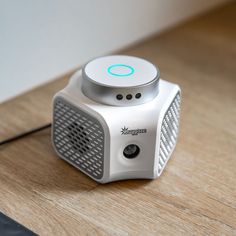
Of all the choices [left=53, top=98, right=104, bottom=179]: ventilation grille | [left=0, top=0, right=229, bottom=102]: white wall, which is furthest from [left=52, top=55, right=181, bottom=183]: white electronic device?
[left=0, top=0, right=229, bottom=102]: white wall

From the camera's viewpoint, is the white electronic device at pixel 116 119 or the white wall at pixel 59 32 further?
the white wall at pixel 59 32

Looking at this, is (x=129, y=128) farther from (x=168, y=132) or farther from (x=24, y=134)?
(x=24, y=134)

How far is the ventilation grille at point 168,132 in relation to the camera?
771 mm

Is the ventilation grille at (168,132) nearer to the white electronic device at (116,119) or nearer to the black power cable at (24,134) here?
the white electronic device at (116,119)

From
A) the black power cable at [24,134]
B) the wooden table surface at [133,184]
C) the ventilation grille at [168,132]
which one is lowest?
the wooden table surface at [133,184]

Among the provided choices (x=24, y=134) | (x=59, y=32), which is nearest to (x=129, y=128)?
(x=24, y=134)

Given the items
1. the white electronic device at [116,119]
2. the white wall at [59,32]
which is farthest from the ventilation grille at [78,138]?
the white wall at [59,32]

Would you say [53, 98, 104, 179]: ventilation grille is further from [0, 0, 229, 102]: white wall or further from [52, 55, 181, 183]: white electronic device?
[0, 0, 229, 102]: white wall

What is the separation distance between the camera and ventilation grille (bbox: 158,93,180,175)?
2.53 feet

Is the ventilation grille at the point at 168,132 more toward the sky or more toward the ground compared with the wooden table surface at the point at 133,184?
more toward the sky

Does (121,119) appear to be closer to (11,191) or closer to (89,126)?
(89,126)

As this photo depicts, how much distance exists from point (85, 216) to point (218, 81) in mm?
507

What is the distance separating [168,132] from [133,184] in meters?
0.10

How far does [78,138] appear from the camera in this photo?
→ 2.53 feet
